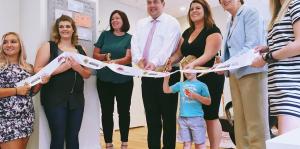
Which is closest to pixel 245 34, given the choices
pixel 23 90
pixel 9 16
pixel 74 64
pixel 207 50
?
pixel 207 50

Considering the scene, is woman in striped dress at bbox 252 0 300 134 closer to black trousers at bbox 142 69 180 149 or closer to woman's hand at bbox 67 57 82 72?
black trousers at bbox 142 69 180 149

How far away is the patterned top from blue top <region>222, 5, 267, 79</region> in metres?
1.68

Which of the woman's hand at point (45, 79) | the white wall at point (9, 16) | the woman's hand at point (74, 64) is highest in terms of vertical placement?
the white wall at point (9, 16)

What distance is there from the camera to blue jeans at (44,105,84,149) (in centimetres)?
238

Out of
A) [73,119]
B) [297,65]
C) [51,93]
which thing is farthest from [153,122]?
[297,65]

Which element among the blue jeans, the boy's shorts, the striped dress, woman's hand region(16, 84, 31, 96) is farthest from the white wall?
the striped dress

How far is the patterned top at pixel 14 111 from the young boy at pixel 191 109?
1166 mm

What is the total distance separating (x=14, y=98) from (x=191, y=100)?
1.45 metres

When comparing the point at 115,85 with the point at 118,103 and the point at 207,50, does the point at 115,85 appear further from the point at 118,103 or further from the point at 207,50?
the point at 207,50

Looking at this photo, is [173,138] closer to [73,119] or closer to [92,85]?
[73,119]

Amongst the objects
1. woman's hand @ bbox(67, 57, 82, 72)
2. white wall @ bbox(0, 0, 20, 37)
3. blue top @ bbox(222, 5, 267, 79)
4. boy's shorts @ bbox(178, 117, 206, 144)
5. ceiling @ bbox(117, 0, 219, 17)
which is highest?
ceiling @ bbox(117, 0, 219, 17)

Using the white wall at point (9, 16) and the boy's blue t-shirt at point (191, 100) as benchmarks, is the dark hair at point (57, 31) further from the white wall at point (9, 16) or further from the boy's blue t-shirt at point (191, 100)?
the boy's blue t-shirt at point (191, 100)

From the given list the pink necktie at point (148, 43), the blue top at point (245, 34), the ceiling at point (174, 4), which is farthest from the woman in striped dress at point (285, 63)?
the ceiling at point (174, 4)

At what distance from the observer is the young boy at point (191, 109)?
7.41 feet
